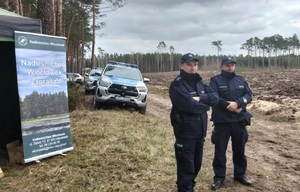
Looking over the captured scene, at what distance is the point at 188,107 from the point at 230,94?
1.11 m

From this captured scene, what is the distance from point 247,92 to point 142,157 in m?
2.23

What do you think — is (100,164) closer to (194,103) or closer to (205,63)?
(194,103)

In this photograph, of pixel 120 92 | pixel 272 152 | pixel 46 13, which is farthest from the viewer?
pixel 120 92

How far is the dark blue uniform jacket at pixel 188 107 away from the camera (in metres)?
4.23

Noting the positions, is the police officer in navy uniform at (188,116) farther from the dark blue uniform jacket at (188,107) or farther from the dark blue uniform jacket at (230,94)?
the dark blue uniform jacket at (230,94)

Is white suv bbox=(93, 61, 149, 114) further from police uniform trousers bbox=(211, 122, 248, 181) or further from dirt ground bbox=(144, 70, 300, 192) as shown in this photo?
police uniform trousers bbox=(211, 122, 248, 181)

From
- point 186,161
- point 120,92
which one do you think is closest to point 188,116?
point 186,161

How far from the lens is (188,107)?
4199mm

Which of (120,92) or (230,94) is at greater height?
(230,94)

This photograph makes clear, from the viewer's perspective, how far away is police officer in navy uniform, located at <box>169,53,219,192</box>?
4.25m

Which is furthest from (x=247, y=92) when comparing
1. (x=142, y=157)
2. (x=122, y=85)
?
(x=122, y=85)

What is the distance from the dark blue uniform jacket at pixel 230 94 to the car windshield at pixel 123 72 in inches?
311

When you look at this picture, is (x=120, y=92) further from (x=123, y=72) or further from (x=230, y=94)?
(x=230, y=94)

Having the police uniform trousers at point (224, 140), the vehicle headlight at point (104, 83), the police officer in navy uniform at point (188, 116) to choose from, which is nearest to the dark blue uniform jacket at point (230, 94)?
the police uniform trousers at point (224, 140)
